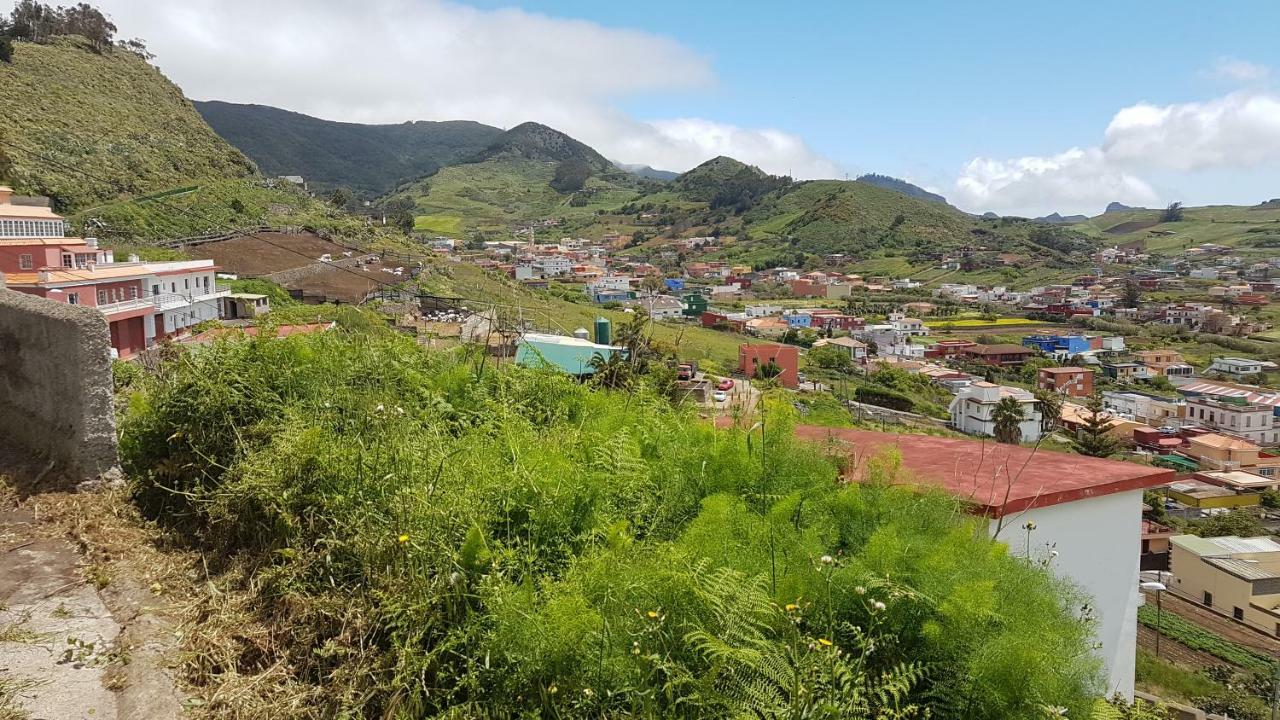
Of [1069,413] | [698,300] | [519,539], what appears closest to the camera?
[519,539]

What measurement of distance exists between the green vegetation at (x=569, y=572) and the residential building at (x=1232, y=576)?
A: 26.9m

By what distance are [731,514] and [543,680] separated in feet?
2.73

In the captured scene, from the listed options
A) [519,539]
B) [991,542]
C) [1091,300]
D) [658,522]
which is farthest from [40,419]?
[1091,300]

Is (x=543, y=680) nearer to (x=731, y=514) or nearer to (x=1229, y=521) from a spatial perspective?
(x=731, y=514)

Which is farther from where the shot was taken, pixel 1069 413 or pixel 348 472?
pixel 1069 413

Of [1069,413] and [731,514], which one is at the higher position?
[731,514]

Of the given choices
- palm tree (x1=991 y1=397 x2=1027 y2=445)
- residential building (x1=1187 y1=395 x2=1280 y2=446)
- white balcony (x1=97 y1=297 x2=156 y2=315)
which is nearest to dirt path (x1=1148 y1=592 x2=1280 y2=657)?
palm tree (x1=991 y1=397 x2=1027 y2=445)

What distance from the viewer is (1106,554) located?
389 cm

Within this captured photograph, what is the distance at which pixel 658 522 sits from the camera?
2789mm

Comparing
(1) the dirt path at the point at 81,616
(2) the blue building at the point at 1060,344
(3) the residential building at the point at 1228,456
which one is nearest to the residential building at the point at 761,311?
(2) the blue building at the point at 1060,344

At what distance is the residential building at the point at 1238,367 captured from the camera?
173 ft

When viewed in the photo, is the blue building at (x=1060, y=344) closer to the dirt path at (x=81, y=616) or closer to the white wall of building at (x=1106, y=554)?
the white wall of building at (x=1106, y=554)

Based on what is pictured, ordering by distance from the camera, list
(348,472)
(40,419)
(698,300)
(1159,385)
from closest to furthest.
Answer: (348,472), (40,419), (1159,385), (698,300)

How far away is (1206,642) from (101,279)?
29129 millimetres
